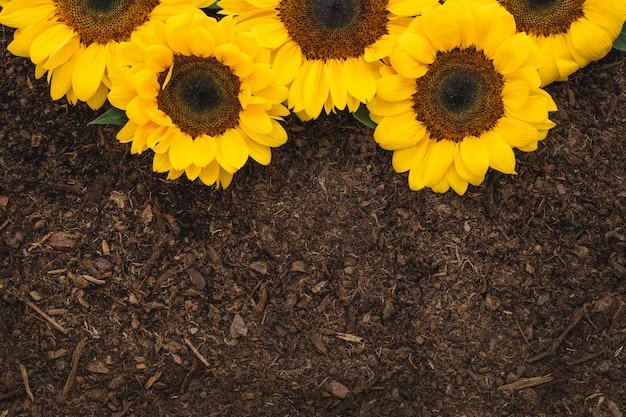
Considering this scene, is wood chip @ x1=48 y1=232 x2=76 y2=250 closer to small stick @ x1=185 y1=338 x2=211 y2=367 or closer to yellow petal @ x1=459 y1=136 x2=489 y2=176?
small stick @ x1=185 y1=338 x2=211 y2=367

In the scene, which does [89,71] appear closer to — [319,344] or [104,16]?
[104,16]

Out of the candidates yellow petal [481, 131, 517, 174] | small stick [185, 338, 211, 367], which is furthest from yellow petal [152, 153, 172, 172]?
yellow petal [481, 131, 517, 174]

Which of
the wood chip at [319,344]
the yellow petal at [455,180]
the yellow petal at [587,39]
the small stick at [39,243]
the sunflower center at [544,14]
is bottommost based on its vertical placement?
the wood chip at [319,344]

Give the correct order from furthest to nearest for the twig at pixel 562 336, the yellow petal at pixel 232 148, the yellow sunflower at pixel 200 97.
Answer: the twig at pixel 562 336
the yellow petal at pixel 232 148
the yellow sunflower at pixel 200 97

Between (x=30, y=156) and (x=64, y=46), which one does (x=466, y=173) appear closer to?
(x=64, y=46)

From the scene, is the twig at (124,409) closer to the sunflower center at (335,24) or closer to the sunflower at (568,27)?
the sunflower center at (335,24)

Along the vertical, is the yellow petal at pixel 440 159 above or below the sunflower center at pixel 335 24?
below

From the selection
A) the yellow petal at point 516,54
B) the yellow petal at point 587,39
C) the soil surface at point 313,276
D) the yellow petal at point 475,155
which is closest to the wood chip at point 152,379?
the soil surface at point 313,276
